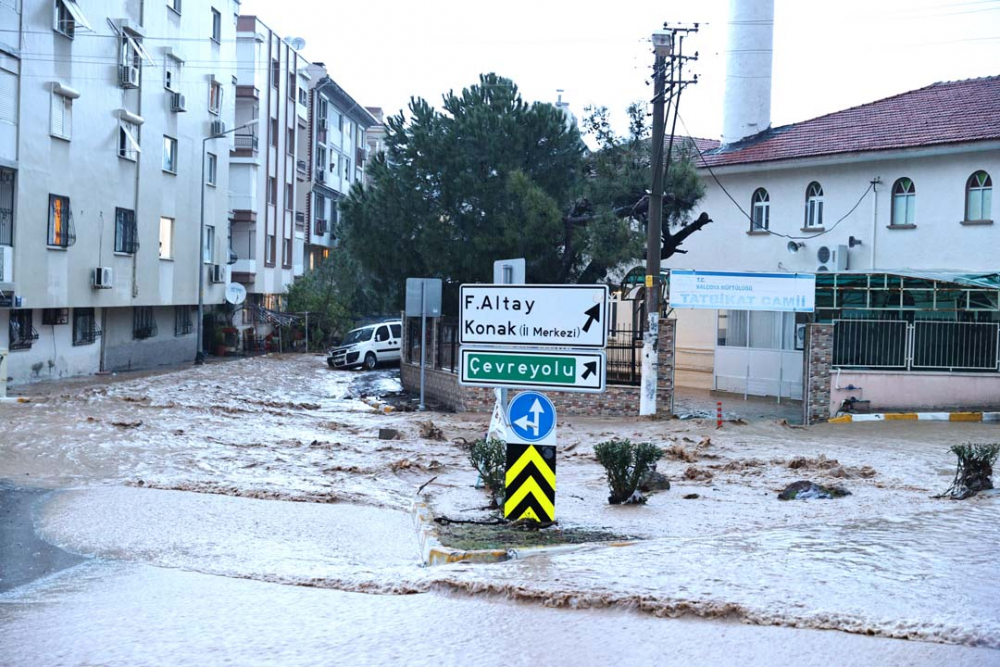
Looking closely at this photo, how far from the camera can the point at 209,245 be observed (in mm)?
39906

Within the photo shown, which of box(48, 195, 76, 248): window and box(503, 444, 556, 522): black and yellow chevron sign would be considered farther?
box(48, 195, 76, 248): window

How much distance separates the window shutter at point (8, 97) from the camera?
24375mm

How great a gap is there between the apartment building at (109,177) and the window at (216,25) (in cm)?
5

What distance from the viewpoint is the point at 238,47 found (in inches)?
1795

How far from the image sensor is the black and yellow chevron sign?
9.56 m

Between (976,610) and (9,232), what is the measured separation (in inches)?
947

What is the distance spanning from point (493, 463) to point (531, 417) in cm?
202

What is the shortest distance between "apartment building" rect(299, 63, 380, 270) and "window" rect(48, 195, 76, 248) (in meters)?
27.6

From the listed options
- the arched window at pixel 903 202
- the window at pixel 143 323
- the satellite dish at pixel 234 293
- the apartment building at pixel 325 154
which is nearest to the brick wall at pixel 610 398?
the arched window at pixel 903 202

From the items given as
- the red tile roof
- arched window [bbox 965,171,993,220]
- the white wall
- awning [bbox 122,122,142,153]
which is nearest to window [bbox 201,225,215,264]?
awning [bbox 122,122,142,153]

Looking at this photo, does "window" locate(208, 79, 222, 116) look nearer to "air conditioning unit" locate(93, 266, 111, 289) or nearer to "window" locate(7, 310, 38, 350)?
"air conditioning unit" locate(93, 266, 111, 289)

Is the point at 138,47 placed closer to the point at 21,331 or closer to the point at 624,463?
the point at 21,331

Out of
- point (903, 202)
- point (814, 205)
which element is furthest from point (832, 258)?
point (903, 202)

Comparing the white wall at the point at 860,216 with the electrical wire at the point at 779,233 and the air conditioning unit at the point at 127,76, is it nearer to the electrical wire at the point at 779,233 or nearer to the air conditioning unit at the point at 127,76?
the electrical wire at the point at 779,233
